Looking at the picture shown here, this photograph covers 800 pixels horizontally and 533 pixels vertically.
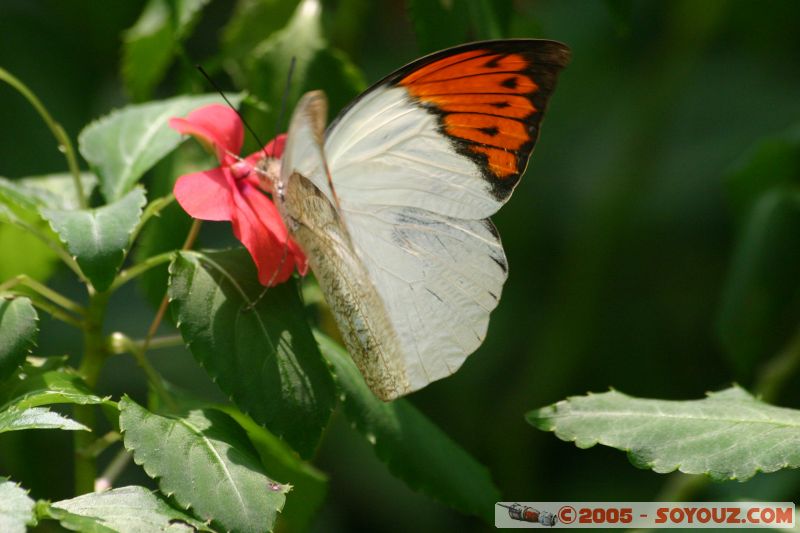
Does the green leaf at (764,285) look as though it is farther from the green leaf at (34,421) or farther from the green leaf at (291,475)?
the green leaf at (34,421)

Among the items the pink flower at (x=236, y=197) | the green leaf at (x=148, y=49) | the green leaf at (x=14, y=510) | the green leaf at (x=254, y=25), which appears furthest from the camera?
the green leaf at (x=254, y=25)

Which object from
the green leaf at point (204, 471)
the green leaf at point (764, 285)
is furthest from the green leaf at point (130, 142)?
the green leaf at point (764, 285)

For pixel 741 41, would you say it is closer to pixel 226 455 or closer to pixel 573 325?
pixel 573 325

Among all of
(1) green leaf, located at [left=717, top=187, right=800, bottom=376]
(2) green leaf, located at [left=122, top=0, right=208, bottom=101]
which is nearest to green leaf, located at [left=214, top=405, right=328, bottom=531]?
(2) green leaf, located at [left=122, top=0, right=208, bottom=101]

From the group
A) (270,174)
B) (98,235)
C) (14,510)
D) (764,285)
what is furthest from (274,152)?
(764,285)

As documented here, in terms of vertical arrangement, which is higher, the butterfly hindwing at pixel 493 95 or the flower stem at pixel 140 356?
the butterfly hindwing at pixel 493 95

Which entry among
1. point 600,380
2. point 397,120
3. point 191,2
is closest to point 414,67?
point 397,120
